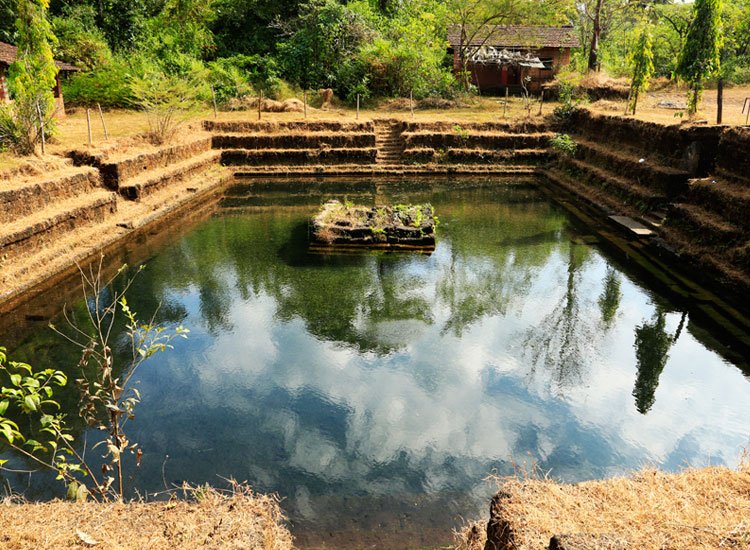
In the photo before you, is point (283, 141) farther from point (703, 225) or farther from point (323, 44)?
point (703, 225)

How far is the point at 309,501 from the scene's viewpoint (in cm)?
535

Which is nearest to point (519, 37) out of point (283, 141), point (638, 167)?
point (283, 141)

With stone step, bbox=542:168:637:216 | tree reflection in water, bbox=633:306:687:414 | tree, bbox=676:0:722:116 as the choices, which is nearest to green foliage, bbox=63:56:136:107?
stone step, bbox=542:168:637:216

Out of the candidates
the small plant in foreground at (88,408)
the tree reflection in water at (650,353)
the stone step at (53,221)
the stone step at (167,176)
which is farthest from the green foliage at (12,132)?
the tree reflection in water at (650,353)

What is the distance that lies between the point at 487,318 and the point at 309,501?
16.0 ft

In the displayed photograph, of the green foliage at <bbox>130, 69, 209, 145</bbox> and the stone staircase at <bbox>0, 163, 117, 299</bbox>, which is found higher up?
the green foliage at <bbox>130, 69, 209, 145</bbox>

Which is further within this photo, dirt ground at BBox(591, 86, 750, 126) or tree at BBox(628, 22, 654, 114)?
tree at BBox(628, 22, 654, 114)

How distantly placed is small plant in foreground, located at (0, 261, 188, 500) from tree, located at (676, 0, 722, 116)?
15502mm

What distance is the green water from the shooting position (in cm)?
567

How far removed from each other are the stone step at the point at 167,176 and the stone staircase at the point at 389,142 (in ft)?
20.9

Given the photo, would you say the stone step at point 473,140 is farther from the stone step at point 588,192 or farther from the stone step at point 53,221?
the stone step at point 53,221

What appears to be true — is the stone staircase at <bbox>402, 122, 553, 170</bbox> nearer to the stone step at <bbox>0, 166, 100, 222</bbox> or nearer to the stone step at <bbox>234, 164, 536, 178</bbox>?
the stone step at <bbox>234, 164, 536, 178</bbox>

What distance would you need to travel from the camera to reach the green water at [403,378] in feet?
18.6

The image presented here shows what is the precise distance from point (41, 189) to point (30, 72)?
3948 mm
